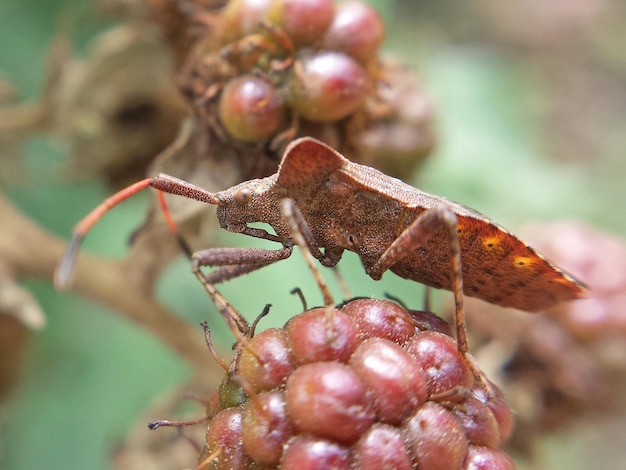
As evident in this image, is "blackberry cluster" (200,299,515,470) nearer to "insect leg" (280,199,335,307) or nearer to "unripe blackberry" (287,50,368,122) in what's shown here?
"insect leg" (280,199,335,307)

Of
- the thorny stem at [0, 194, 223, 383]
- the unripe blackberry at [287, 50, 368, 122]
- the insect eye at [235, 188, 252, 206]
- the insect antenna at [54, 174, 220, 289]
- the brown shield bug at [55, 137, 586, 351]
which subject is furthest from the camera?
the thorny stem at [0, 194, 223, 383]

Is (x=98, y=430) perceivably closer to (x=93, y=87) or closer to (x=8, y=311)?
(x=8, y=311)

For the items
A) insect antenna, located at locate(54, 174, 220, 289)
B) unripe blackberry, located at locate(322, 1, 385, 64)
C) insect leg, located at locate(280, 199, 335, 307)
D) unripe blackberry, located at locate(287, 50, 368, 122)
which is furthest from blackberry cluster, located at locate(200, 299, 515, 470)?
unripe blackberry, located at locate(322, 1, 385, 64)

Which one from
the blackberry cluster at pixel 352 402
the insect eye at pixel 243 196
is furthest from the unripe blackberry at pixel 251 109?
the blackberry cluster at pixel 352 402

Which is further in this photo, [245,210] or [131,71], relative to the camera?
[131,71]

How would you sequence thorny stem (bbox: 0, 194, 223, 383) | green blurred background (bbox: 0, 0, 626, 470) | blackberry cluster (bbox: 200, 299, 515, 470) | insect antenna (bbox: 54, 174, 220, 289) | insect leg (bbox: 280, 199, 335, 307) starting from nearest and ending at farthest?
blackberry cluster (bbox: 200, 299, 515, 470)
insect leg (bbox: 280, 199, 335, 307)
insect antenna (bbox: 54, 174, 220, 289)
thorny stem (bbox: 0, 194, 223, 383)
green blurred background (bbox: 0, 0, 626, 470)

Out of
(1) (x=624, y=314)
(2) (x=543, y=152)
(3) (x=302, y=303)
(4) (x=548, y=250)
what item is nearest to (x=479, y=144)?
(2) (x=543, y=152)
